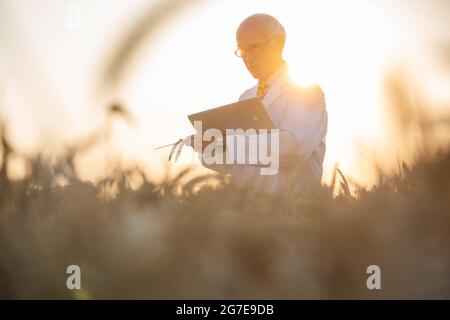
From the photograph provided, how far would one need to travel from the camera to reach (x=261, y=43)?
11.3 feet

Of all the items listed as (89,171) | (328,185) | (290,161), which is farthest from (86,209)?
(290,161)

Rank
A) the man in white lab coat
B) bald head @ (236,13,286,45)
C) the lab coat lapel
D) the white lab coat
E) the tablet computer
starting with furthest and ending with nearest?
the lab coat lapel → bald head @ (236,13,286,45) → the man in white lab coat → the white lab coat → the tablet computer

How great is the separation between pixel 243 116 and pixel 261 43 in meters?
1.12

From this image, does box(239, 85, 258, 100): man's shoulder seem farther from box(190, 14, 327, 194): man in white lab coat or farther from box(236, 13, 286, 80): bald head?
box(236, 13, 286, 80): bald head

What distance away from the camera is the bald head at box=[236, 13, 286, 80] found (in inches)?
130

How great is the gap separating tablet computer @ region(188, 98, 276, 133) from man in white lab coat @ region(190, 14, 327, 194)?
14 centimetres

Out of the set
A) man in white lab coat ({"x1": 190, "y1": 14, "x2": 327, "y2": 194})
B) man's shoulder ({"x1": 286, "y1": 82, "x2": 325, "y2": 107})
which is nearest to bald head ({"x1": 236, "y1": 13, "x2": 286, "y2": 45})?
man in white lab coat ({"x1": 190, "y1": 14, "x2": 327, "y2": 194})

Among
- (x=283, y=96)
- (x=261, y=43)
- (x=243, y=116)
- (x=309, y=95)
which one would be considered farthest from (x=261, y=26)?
(x=243, y=116)

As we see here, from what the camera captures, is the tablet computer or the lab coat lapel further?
the lab coat lapel

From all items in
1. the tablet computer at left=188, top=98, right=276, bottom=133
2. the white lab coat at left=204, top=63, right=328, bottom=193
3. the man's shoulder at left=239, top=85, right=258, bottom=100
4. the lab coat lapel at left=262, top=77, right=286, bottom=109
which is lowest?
the tablet computer at left=188, top=98, right=276, bottom=133

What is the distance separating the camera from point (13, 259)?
0.92m
